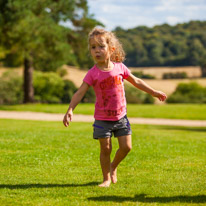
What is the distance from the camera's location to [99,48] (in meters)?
4.40

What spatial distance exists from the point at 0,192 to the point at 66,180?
0.89m

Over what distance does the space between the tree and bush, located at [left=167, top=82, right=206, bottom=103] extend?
36.7ft

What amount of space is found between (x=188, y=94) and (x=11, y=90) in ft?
48.4

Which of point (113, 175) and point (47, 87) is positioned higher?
point (47, 87)

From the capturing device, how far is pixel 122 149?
14.9 feet

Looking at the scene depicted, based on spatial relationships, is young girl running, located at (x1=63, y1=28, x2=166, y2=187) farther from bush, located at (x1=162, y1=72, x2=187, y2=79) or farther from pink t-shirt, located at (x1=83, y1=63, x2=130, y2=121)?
bush, located at (x1=162, y1=72, x2=187, y2=79)

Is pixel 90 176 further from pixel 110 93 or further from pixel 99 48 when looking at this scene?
pixel 99 48

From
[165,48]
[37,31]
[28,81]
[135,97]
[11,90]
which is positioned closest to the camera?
[37,31]

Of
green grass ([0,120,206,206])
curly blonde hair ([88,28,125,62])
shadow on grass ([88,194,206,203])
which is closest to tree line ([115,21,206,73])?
green grass ([0,120,206,206])

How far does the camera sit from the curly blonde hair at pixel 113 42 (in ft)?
14.6

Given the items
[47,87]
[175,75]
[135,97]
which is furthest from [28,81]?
[175,75]

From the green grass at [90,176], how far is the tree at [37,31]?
1345 centimetres

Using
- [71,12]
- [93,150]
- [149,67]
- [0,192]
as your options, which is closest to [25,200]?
[0,192]

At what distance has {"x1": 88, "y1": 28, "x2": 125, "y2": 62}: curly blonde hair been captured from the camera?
14.6ft
